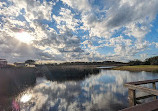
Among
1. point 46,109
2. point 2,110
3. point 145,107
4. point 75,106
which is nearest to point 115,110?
point 75,106

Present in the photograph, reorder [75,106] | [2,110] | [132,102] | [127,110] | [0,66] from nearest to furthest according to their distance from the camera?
[127,110]
[132,102]
[2,110]
[75,106]
[0,66]

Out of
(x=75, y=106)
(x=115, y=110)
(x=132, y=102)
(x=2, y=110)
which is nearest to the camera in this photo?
(x=132, y=102)

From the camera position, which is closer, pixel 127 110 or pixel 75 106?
pixel 127 110

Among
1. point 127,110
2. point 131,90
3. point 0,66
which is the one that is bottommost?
point 0,66

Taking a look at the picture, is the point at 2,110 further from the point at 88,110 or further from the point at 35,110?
the point at 88,110

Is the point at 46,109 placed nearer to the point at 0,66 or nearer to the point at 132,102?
the point at 132,102

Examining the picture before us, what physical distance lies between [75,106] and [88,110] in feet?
7.50

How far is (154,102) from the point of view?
95.7 inches

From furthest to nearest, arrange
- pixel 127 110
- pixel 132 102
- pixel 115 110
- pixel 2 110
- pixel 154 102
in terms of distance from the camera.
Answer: pixel 2 110
pixel 115 110
pixel 132 102
pixel 154 102
pixel 127 110

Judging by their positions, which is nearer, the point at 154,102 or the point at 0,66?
the point at 154,102

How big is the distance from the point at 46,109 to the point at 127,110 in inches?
537

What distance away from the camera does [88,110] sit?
12.3 metres

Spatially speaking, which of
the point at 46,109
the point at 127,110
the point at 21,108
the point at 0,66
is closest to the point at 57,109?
the point at 46,109

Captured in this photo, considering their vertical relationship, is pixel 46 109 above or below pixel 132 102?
below
